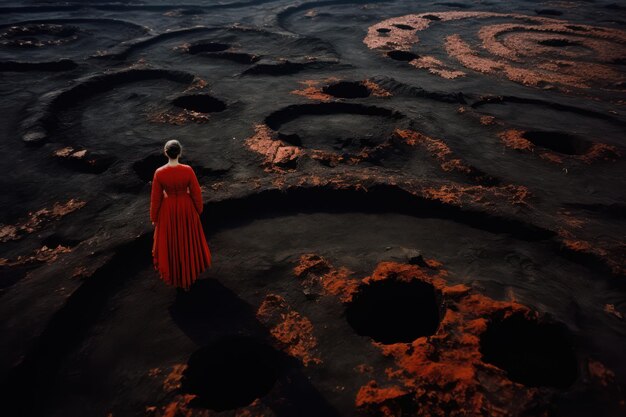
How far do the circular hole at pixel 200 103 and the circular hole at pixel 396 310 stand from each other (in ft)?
17.6

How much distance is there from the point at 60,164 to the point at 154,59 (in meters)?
5.44

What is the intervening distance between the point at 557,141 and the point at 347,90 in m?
3.99

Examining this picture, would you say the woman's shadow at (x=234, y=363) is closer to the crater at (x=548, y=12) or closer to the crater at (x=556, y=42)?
the crater at (x=556, y=42)

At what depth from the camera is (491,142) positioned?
5.91m

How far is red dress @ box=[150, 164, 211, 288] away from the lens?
2997 millimetres

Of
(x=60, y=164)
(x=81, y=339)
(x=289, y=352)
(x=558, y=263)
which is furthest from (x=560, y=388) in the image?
(x=60, y=164)

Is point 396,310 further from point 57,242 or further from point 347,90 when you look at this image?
point 347,90

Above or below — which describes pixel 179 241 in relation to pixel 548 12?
below

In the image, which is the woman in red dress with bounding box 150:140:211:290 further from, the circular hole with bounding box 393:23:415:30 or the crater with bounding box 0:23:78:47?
the circular hole with bounding box 393:23:415:30

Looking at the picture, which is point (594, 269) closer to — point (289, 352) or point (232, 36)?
point (289, 352)

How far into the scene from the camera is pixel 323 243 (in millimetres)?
4047

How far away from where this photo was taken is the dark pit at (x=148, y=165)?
17.9ft

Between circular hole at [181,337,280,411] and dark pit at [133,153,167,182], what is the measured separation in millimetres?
3220

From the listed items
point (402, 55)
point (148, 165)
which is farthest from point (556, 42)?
point (148, 165)
